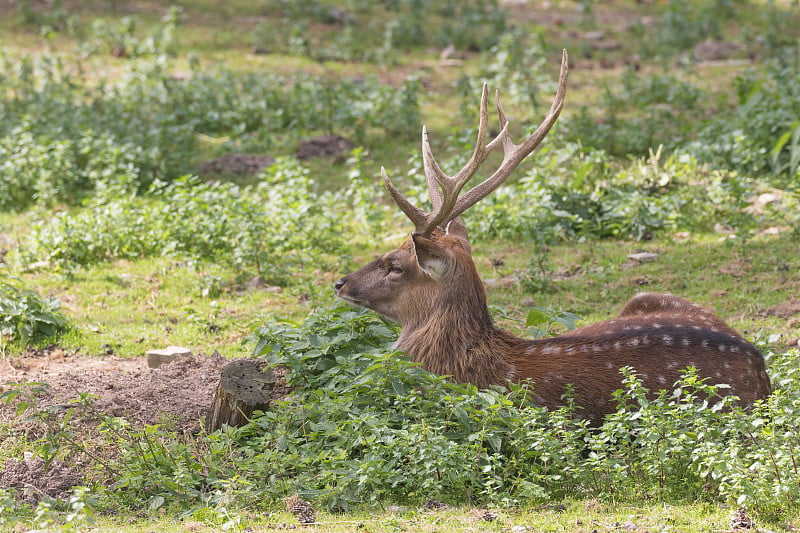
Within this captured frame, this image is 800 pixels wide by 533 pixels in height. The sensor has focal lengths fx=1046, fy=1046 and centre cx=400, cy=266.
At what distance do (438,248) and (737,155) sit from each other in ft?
17.9

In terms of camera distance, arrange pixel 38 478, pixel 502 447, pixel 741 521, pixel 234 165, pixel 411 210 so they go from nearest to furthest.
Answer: pixel 741 521, pixel 502 447, pixel 38 478, pixel 411 210, pixel 234 165

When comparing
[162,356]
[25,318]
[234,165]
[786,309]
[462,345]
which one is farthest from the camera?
[234,165]

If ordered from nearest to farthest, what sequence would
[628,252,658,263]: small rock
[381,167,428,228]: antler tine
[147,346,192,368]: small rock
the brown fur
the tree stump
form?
the brown fur, the tree stump, [381,167,428,228]: antler tine, [147,346,192,368]: small rock, [628,252,658,263]: small rock

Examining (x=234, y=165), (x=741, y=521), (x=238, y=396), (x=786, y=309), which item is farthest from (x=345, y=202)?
(x=741, y=521)

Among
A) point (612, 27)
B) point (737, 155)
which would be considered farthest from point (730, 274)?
Answer: point (612, 27)

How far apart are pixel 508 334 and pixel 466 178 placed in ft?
3.27

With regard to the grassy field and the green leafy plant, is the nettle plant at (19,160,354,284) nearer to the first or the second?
the grassy field

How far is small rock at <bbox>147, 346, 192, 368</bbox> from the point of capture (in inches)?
287

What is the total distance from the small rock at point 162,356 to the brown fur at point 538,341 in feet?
4.33

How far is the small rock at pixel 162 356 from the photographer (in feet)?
24.0

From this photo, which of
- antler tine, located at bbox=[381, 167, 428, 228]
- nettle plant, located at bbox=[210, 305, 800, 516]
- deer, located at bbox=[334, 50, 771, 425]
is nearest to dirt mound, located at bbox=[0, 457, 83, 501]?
nettle plant, located at bbox=[210, 305, 800, 516]

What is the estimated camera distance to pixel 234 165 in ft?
39.5

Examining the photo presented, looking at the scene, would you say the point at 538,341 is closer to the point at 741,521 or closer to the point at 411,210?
the point at 411,210

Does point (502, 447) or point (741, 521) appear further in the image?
point (502, 447)
